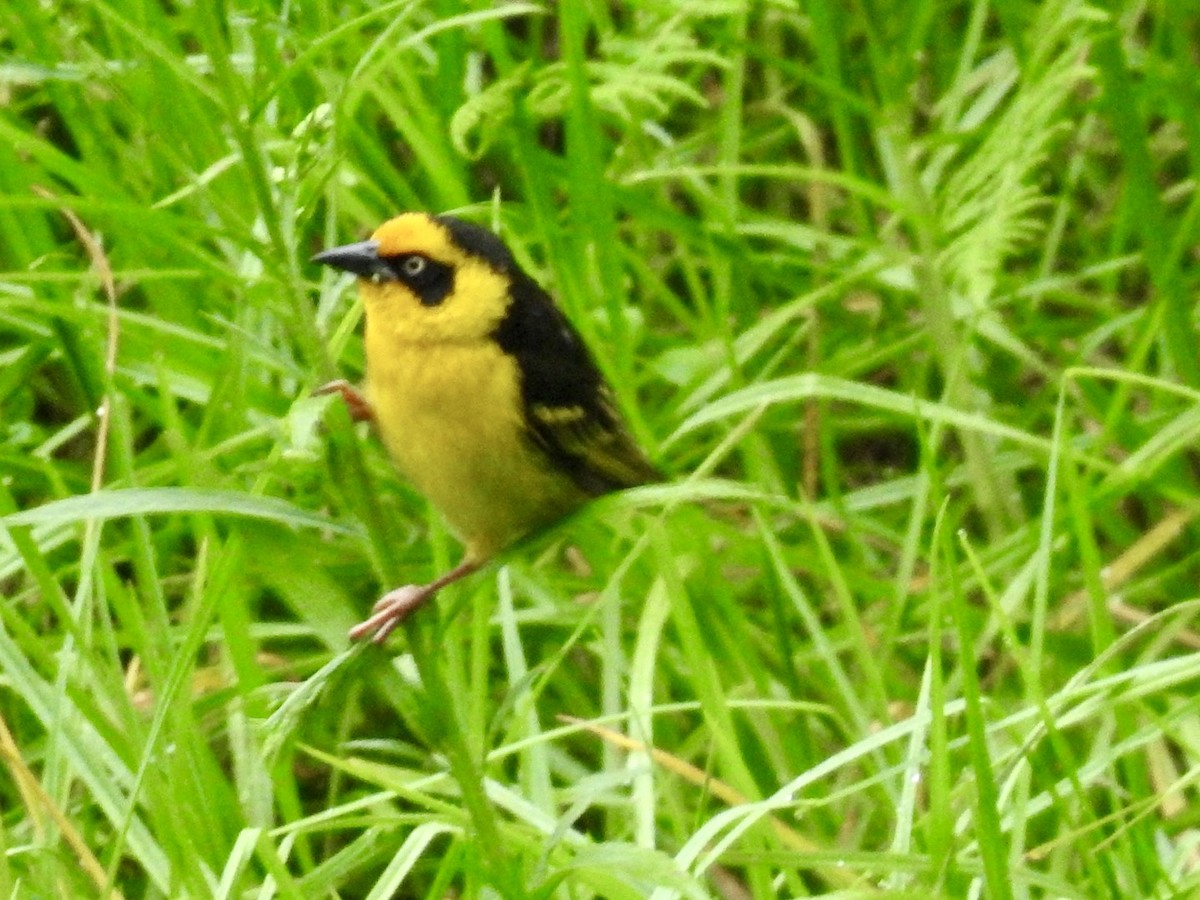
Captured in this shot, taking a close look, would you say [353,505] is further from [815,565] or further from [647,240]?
[647,240]

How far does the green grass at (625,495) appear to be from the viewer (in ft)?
5.58

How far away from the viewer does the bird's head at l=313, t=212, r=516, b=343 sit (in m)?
2.15

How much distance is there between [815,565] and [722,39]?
2.86 ft

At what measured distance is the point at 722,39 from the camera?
288 centimetres

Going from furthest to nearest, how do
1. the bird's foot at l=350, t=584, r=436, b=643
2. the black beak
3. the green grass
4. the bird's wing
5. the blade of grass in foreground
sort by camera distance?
the bird's wing → the black beak → the green grass → the bird's foot at l=350, t=584, r=436, b=643 → the blade of grass in foreground

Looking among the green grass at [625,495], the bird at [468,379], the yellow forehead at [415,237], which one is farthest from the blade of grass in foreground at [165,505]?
the yellow forehead at [415,237]

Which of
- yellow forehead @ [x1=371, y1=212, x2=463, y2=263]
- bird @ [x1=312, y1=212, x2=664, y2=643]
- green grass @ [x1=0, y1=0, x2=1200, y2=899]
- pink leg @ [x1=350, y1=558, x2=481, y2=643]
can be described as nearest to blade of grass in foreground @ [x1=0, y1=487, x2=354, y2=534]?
green grass @ [x1=0, y1=0, x2=1200, y2=899]

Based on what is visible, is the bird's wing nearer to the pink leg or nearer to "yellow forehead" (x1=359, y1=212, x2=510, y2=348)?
"yellow forehead" (x1=359, y1=212, x2=510, y2=348)

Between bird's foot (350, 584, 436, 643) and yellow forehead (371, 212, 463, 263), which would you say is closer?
bird's foot (350, 584, 436, 643)

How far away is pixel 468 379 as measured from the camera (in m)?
2.16

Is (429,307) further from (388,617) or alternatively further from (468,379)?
(388,617)

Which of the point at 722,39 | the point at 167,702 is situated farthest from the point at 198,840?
the point at 722,39

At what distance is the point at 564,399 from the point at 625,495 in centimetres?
60

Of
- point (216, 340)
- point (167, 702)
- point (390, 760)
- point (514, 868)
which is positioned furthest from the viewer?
point (390, 760)
